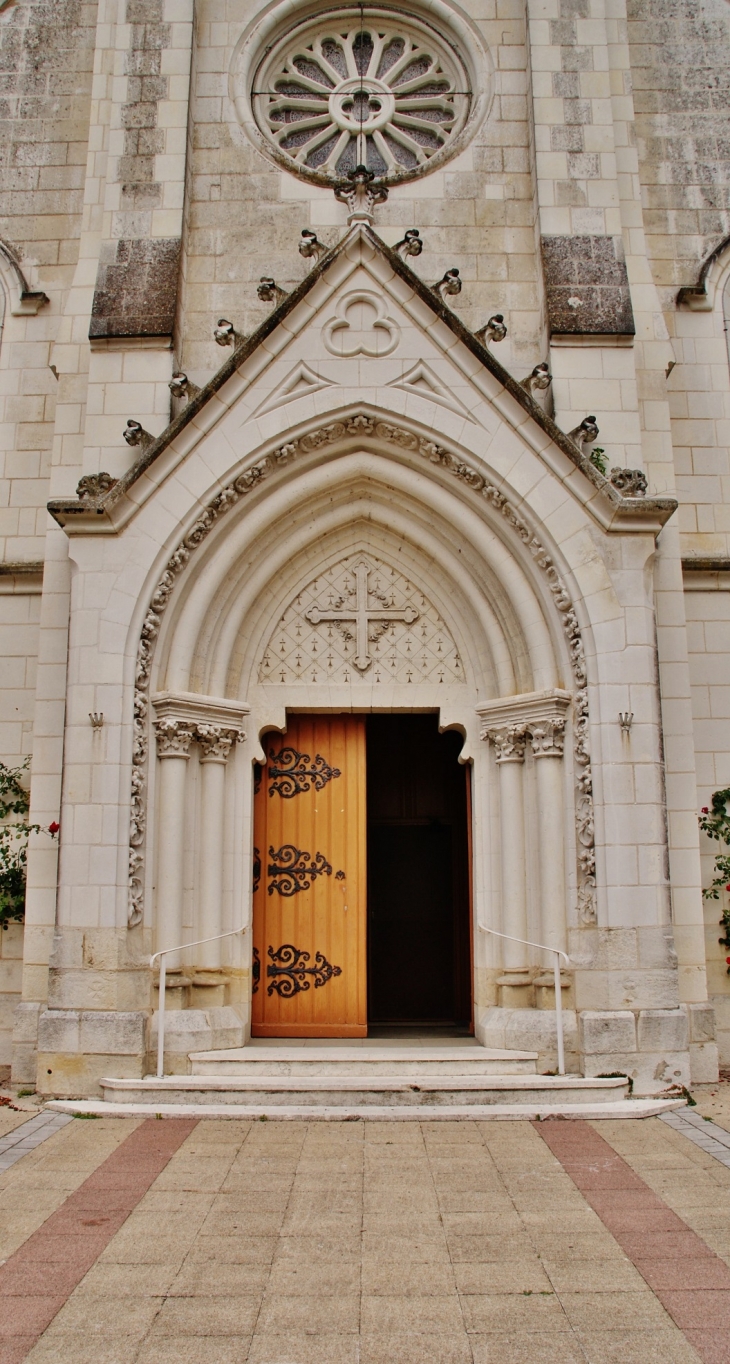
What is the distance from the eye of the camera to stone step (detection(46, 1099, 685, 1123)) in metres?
6.67

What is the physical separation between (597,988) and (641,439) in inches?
181

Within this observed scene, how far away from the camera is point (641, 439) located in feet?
28.9

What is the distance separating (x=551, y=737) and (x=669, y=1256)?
4100 millimetres

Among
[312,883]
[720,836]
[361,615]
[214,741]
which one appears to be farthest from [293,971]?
[720,836]

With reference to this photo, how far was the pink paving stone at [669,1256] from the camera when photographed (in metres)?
3.80

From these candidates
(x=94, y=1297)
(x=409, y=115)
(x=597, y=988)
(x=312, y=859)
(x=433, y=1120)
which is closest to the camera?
(x=94, y=1297)

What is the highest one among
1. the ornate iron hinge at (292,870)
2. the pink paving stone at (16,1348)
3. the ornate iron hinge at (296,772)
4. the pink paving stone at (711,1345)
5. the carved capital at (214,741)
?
the carved capital at (214,741)

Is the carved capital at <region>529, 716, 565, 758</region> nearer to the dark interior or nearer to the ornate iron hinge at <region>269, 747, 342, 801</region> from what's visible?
the ornate iron hinge at <region>269, 747, 342, 801</region>

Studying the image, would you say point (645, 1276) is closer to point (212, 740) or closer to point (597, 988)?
point (597, 988)

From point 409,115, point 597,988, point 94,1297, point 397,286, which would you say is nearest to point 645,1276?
point 94,1297

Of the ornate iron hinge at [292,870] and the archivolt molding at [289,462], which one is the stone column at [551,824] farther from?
the ornate iron hinge at [292,870]

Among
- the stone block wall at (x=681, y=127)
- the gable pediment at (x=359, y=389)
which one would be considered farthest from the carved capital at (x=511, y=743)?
the stone block wall at (x=681, y=127)

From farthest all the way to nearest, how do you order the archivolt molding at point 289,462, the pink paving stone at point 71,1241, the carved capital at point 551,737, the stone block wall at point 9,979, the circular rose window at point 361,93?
the circular rose window at point 361,93 → the stone block wall at point 9,979 → the carved capital at point 551,737 → the archivolt molding at point 289,462 → the pink paving stone at point 71,1241

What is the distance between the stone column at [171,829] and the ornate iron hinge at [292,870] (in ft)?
3.47
